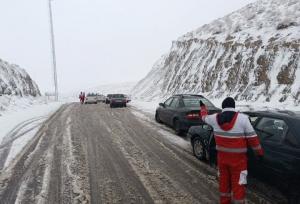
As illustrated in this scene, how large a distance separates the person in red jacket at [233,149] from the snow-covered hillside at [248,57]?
1406cm

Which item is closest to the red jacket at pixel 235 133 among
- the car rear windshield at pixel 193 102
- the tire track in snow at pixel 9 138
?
the tire track in snow at pixel 9 138

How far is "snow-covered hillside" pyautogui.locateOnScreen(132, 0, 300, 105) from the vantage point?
70.5 feet

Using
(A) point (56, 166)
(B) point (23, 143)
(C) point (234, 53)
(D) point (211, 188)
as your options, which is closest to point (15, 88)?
(C) point (234, 53)

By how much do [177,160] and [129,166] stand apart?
4.35 feet

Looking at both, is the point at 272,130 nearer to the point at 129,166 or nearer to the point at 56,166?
the point at 129,166

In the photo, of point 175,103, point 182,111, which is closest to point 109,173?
point 182,111

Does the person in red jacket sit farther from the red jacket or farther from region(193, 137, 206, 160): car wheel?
region(193, 137, 206, 160): car wheel

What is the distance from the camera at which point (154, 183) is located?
7.02 m

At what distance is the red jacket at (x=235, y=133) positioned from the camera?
208 inches

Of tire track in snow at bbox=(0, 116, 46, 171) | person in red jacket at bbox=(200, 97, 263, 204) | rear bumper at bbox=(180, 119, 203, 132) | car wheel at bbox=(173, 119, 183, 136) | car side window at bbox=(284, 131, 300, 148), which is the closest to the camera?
person in red jacket at bbox=(200, 97, 263, 204)

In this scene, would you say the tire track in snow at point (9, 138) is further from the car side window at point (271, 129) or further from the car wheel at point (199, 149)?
the car side window at point (271, 129)

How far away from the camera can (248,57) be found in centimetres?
2605

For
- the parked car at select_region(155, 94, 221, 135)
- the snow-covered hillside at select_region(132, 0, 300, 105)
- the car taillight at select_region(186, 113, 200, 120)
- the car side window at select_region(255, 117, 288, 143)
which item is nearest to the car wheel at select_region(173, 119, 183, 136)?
the parked car at select_region(155, 94, 221, 135)

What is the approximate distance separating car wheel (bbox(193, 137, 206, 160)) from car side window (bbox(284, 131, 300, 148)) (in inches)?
117
